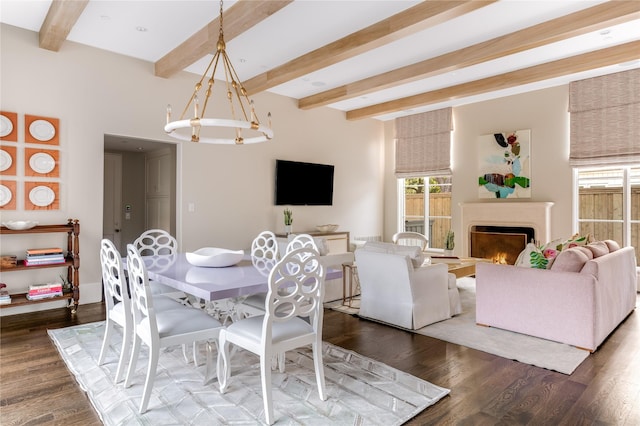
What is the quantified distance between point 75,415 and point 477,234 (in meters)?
6.05

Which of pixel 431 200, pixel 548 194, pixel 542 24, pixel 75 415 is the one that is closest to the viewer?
pixel 75 415

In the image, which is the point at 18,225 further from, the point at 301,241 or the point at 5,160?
the point at 301,241

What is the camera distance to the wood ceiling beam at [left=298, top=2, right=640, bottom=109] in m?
3.44

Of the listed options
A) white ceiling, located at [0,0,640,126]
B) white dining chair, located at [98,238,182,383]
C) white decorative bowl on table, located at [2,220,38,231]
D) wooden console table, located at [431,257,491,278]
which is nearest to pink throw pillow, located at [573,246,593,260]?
wooden console table, located at [431,257,491,278]

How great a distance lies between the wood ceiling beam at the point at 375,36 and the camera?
3260 mm

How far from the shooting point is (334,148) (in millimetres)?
7348

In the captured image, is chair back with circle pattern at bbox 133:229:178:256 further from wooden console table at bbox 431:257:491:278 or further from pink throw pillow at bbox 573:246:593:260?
pink throw pillow at bbox 573:246:593:260

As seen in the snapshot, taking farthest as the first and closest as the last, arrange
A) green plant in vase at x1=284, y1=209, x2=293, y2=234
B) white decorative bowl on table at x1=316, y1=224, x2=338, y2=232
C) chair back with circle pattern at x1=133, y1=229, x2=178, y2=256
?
white decorative bowl on table at x1=316, y1=224, x2=338, y2=232
green plant in vase at x1=284, y1=209, x2=293, y2=234
chair back with circle pattern at x1=133, y1=229, x2=178, y2=256

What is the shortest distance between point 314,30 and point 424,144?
4.01 m

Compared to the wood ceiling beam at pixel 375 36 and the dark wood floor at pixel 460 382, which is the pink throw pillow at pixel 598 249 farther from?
the wood ceiling beam at pixel 375 36

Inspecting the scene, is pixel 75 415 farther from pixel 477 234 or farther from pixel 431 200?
pixel 431 200

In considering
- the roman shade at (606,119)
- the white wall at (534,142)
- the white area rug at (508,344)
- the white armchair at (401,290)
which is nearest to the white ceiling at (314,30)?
the roman shade at (606,119)

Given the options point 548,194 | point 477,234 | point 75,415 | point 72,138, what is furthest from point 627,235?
point 72,138

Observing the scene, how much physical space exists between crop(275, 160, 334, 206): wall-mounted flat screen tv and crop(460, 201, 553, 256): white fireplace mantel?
236 centimetres
